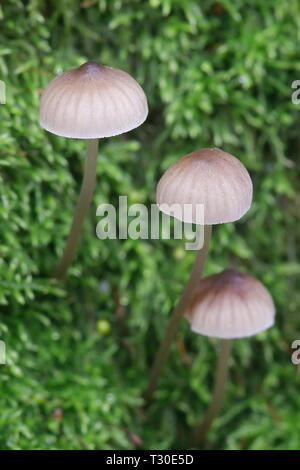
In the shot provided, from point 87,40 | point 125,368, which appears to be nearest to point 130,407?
point 125,368

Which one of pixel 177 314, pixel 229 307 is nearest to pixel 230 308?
pixel 229 307

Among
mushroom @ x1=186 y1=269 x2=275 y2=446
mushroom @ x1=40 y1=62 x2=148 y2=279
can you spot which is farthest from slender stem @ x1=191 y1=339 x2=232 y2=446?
mushroom @ x1=40 y1=62 x2=148 y2=279

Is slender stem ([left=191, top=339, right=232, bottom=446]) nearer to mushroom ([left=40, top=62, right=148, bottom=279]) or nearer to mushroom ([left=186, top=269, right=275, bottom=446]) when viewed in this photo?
mushroom ([left=186, top=269, right=275, bottom=446])

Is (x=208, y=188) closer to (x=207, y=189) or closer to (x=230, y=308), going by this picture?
(x=207, y=189)

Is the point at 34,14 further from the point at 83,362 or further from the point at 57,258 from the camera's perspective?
the point at 83,362

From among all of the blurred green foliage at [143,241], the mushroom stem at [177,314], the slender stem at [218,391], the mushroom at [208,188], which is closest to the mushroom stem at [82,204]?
the blurred green foliage at [143,241]

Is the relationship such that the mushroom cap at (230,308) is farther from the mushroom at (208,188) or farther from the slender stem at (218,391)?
the mushroom at (208,188)
